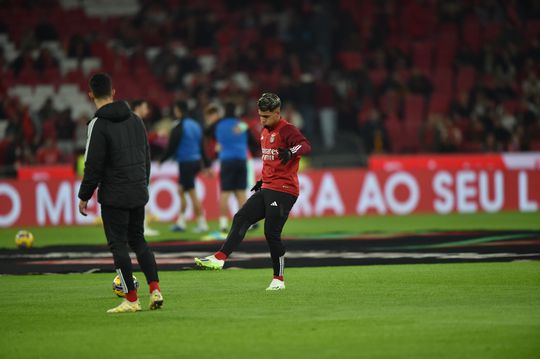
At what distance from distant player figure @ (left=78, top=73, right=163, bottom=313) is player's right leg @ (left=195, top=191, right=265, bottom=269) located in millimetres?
2488

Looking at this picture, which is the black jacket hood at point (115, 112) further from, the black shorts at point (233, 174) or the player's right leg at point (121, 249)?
the black shorts at point (233, 174)

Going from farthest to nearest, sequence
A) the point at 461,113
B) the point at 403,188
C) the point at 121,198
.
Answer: the point at 461,113 → the point at 403,188 → the point at 121,198

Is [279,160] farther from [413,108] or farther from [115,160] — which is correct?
[413,108]

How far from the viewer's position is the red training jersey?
13266 mm

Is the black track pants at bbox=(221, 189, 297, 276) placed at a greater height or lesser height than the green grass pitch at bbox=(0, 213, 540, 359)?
greater

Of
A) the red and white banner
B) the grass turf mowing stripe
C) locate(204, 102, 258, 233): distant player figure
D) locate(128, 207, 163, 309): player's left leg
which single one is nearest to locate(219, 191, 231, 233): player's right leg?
locate(204, 102, 258, 233): distant player figure

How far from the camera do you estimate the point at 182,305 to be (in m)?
11.7

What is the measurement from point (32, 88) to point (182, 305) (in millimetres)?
23510

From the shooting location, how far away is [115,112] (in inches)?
439

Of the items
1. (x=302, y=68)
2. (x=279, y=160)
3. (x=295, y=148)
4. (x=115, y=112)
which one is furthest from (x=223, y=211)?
(x=302, y=68)

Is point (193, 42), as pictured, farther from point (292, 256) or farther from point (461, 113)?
point (292, 256)

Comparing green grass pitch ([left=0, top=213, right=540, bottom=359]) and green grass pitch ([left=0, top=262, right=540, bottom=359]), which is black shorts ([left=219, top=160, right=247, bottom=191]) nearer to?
green grass pitch ([left=0, top=213, right=540, bottom=359])

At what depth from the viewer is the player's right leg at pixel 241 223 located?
13.6m

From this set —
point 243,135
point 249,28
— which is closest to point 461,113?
point 249,28
